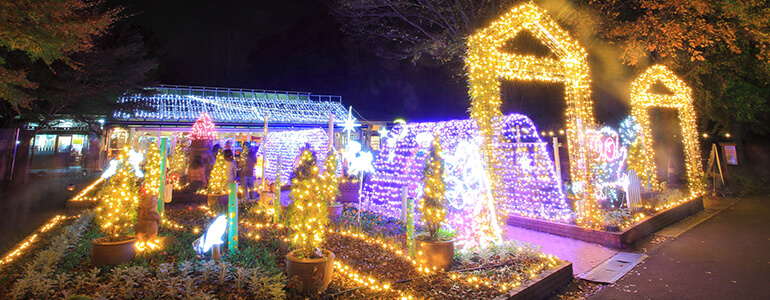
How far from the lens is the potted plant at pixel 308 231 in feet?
13.3

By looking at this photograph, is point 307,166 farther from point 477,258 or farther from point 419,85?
point 419,85

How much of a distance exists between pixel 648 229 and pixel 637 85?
4.97m

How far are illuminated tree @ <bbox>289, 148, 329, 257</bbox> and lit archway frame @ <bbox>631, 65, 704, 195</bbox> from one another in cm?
978

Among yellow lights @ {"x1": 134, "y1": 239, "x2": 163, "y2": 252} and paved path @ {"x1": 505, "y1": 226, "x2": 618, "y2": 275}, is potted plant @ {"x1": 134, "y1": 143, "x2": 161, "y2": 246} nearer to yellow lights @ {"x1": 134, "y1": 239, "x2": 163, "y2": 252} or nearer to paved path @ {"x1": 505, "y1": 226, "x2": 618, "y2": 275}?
yellow lights @ {"x1": 134, "y1": 239, "x2": 163, "y2": 252}

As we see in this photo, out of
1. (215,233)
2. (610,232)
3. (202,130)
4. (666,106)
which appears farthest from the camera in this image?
(202,130)

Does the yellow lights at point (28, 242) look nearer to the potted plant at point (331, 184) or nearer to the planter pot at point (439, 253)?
the potted plant at point (331, 184)

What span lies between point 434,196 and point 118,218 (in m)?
4.48

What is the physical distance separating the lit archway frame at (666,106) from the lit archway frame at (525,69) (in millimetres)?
4331

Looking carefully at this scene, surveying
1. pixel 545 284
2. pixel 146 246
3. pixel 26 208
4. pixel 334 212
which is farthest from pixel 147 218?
pixel 26 208

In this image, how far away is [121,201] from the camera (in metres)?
5.05

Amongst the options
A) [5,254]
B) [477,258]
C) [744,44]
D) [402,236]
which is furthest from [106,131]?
[744,44]

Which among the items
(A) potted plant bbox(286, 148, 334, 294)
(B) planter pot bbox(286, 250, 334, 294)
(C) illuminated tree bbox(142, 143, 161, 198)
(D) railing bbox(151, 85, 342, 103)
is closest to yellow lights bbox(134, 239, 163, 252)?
(C) illuminated tree bbox(142, 143, 161, 198)

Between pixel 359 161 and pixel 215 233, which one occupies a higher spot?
pixel 359 161

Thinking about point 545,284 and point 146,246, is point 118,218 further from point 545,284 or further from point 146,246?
point 545,284
